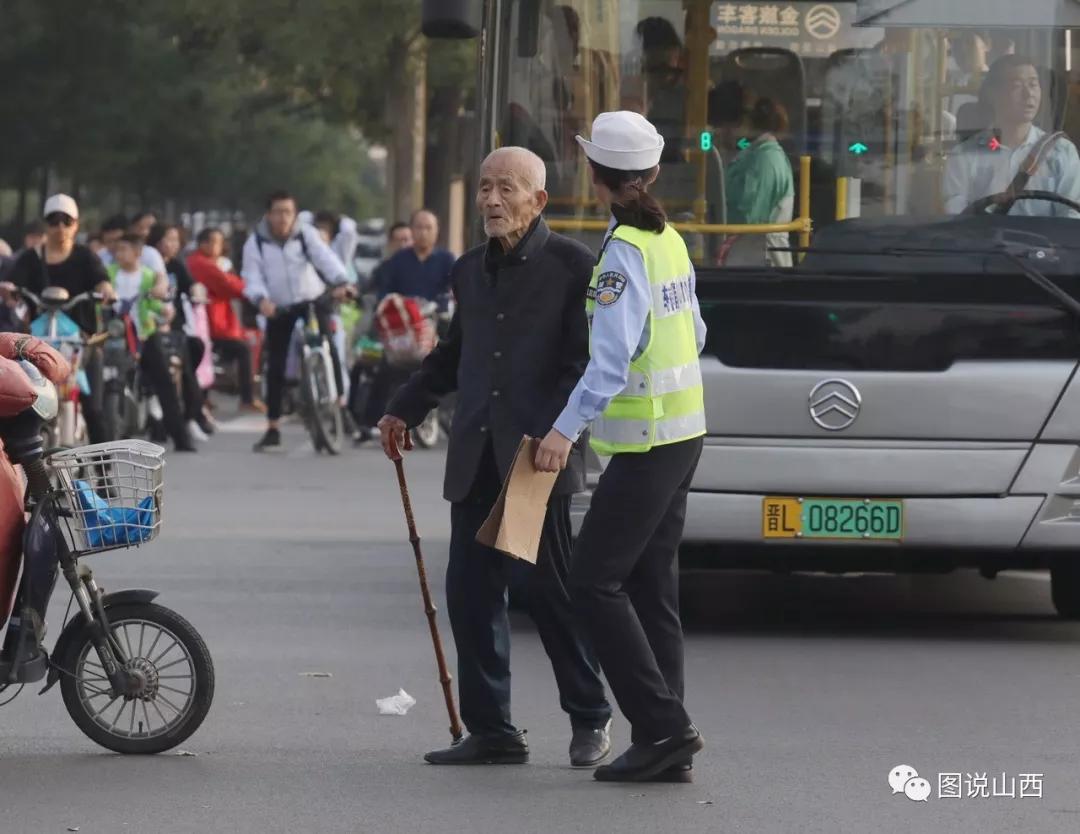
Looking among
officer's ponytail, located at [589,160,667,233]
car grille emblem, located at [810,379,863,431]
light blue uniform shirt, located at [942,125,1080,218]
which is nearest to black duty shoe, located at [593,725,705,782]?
officer's ponytail, located at [589,160,667,233]

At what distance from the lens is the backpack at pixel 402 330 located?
18.8 m

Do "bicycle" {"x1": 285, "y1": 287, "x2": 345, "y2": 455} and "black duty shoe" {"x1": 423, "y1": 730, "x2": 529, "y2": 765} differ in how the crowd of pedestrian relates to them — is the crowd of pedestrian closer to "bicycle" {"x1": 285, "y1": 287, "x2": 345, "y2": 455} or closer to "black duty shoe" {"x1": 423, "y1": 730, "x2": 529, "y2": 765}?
"bicycle" {"x1": 285, "y1": 287, "x2": 345, "y2": 455}

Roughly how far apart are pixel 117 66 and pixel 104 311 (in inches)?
893

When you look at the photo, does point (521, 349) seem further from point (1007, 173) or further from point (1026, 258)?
point (1007, 173)

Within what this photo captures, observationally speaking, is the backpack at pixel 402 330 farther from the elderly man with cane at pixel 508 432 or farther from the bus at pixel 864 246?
the elderly man with cane at pixel 508 432

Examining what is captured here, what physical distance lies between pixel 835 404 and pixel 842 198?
79cm

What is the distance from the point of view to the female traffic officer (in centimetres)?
664

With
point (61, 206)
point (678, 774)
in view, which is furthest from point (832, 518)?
point (61, 206)

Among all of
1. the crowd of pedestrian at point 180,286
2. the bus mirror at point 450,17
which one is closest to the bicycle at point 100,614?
the bus mirror at point 450,17

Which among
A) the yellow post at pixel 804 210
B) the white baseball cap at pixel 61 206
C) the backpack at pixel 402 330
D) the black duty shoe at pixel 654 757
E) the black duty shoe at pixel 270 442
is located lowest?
the black duty shoe at pixel 270 442

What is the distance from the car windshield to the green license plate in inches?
36.2

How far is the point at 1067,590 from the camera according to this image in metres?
10.2

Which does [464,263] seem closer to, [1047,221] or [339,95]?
[1047,221]

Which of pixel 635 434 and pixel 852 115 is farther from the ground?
pixel 852 115
